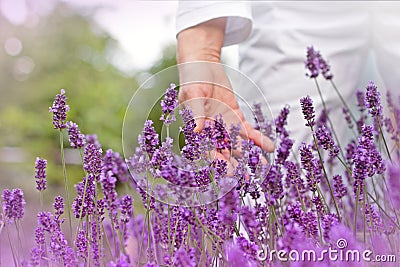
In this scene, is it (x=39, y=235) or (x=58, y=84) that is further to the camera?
(x=58, y=84)

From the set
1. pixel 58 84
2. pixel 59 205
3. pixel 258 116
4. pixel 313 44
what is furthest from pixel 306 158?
pixel 58 84

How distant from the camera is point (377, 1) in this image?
140 centimetres

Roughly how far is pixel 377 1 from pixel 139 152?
2.63ft

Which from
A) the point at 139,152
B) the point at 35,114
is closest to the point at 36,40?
the point at 35,114

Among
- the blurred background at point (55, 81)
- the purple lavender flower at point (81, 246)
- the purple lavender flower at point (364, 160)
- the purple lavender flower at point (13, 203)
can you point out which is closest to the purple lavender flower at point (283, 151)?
the purple lavender flower at point (364, 160)

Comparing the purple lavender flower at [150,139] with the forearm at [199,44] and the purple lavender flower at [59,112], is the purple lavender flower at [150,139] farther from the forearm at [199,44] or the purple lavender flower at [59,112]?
the forearm at [199,44]

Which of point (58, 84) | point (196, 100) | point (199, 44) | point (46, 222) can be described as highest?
point (58, 84)

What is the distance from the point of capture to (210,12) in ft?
3.96

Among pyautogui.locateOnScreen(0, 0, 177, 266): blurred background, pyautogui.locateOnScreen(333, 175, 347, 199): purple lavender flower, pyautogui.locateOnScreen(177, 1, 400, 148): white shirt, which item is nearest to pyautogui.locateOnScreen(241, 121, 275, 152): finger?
pyautogui.locateOnScreen(333, 175, 347, 199): purple lavender flower

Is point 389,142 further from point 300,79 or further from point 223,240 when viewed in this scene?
point 223,240

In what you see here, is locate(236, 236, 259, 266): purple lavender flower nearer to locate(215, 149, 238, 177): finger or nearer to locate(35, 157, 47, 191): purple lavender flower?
locate(215, 149, 238, 177): finger

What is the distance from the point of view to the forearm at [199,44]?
1197 mm

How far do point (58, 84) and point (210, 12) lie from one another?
6363 millimetres

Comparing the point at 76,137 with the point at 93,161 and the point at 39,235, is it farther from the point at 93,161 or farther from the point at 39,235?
the point at 39,235
